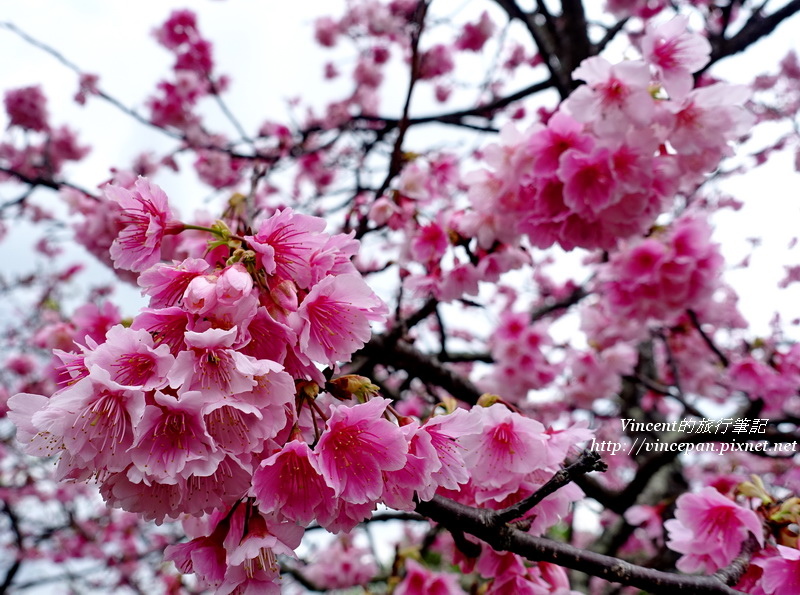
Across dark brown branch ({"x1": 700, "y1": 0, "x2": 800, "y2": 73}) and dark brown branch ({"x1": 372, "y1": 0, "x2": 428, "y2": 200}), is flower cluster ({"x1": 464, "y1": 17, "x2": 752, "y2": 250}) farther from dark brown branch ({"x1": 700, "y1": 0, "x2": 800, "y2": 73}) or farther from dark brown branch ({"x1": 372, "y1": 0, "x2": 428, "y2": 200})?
dark brown branch ({"x1": 700, "y1": 0, "x2": 800, "y2": 73})

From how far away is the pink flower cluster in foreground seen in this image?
2.59 feet

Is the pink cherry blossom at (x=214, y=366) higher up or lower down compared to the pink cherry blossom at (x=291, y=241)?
lower down

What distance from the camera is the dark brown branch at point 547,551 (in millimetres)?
1014

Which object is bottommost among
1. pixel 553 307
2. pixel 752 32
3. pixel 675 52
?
pixel 553 307

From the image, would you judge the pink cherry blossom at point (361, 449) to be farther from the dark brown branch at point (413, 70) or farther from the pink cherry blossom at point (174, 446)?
the dark brown branch at point (413, 70)

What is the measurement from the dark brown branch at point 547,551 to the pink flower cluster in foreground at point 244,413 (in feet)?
0.27

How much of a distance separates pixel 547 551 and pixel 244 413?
0.66 meters

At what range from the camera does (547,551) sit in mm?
1028

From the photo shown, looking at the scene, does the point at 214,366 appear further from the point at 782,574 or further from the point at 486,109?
the point at 486,109

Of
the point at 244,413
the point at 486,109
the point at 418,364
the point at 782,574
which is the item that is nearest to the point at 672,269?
the point at 418,364

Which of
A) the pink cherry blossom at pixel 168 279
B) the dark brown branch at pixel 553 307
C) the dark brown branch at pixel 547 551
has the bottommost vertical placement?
the dark brown branch at pixel 553 307

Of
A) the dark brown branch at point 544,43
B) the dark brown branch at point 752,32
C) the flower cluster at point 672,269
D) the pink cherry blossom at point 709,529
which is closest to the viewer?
the pink cherry blossom at point 709,529

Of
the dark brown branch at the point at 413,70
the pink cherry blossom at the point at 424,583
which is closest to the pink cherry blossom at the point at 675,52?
the dark brown branch at the point at 413,70

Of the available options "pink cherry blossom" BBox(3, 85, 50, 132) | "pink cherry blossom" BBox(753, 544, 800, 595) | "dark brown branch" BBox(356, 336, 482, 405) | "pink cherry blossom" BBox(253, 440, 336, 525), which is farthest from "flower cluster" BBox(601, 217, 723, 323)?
"pink cherry blossom" BBox(3, 85, 50, 132)
